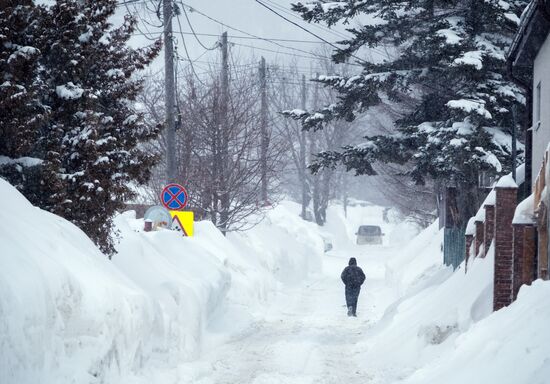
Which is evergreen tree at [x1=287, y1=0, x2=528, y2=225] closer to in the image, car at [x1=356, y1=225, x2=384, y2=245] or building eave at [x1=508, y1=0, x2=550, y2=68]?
building eave at [x1=508, y1=0, x2=550, y2=68]

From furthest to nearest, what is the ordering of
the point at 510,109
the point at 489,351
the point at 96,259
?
the point at 510,109, the point at 96,259, the point at 489,351

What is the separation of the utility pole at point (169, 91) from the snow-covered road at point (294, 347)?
157 inches

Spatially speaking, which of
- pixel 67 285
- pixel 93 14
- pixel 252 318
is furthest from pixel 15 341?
pixel 252 318

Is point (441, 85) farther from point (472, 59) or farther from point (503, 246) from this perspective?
point (503, 246)

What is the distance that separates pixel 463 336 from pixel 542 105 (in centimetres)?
774

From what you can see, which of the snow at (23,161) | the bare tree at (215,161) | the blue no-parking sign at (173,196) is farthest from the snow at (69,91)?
the bare tree at (215,161)

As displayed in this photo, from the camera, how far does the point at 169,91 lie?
19328 millimetres

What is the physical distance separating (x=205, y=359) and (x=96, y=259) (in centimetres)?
329

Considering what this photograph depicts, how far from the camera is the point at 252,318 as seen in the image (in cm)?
1820

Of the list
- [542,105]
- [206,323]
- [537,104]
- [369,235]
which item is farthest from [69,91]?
[369,235]

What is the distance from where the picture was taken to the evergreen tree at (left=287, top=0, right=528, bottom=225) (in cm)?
1695

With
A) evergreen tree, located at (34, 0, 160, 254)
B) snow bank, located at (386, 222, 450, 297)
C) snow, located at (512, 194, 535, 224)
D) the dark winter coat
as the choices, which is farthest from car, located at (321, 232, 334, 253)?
snow, located at (512, 194, 535, 224)

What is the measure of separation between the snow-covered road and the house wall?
5.08m

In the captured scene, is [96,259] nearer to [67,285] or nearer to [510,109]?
[67,285]
